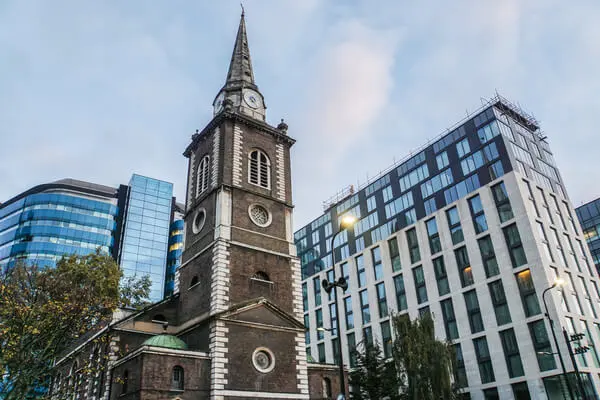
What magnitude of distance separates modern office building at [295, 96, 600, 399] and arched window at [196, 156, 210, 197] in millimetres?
16786

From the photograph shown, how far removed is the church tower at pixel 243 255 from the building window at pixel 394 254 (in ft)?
89.4

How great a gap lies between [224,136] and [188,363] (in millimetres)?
16379

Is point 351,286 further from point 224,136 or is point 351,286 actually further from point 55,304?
point 55,304

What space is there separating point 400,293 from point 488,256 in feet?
40.3

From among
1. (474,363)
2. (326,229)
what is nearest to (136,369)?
(474,363)

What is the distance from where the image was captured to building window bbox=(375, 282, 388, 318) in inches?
2357

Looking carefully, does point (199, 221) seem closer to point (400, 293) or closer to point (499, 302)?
point (499, 302)

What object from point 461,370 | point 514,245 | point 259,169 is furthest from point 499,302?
point 259,169

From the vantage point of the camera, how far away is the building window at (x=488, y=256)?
49.2 metres

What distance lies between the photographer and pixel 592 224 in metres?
73.8

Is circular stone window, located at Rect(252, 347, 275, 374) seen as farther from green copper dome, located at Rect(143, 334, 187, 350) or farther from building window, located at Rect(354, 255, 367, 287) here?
building window, located at Rect(354, 255, 367, 287)

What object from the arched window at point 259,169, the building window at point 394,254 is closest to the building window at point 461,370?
the building window at point 394,254

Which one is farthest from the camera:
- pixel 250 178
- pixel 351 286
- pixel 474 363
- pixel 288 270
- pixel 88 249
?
pixel 88 249

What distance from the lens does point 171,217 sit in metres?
107
